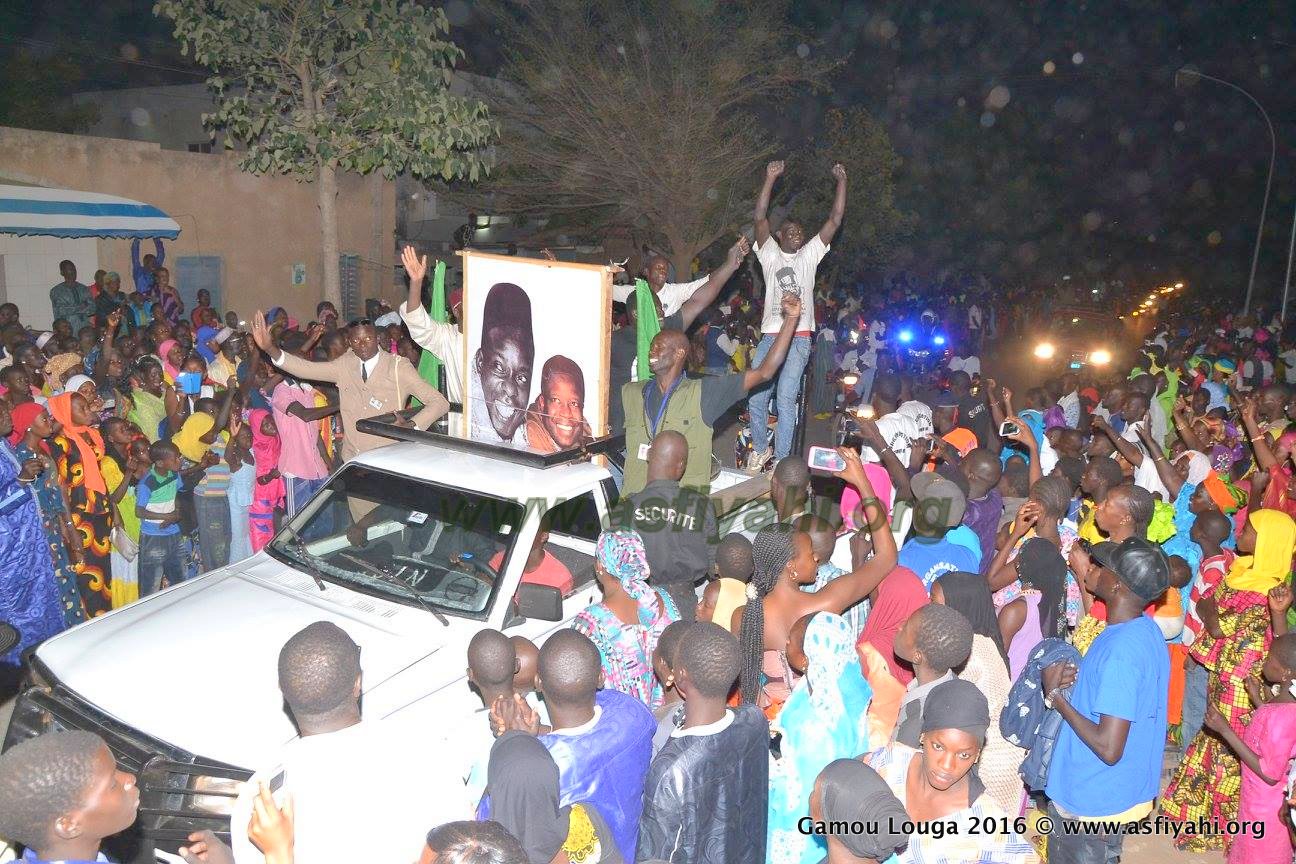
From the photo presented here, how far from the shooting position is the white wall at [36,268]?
1589 centimetres

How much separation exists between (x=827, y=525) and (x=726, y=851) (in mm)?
1877

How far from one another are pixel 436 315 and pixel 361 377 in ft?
2.63

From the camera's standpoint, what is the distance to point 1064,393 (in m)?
9.59

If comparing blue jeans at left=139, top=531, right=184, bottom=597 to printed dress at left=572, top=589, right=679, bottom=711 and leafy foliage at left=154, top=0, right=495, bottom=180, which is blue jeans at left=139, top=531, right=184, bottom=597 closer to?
printed dress at left=572, top=589, right=679, bottom=711

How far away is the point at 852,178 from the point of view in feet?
85.7

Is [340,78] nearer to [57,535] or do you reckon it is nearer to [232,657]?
[57,535]

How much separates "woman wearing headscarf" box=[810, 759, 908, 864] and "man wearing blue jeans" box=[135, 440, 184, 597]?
18.8 feet

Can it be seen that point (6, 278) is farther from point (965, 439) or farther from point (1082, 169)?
point (1082, 169)

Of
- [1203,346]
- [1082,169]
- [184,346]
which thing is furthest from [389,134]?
[1082,169]

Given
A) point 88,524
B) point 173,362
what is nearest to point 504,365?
point 88,524

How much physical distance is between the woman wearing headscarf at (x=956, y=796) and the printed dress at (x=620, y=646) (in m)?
1.39

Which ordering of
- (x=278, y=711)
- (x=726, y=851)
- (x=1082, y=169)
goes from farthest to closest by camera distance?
(x=1082, y=169)
(x=278, y=711)
(x=726, y=851)

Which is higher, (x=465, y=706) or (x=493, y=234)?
(x=493, y=234)

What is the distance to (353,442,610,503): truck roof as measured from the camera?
5570mm
